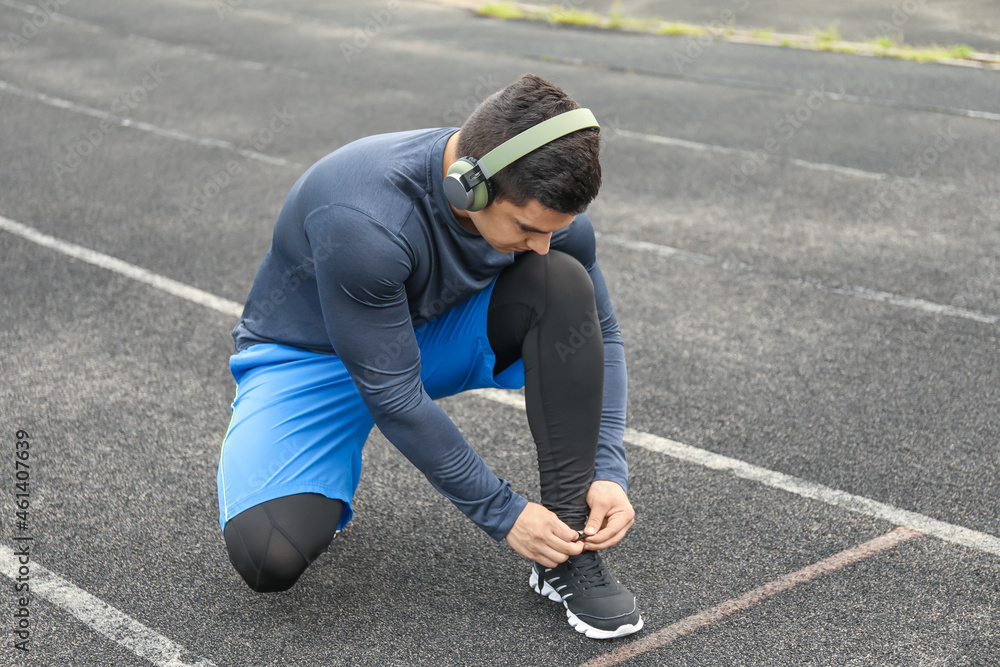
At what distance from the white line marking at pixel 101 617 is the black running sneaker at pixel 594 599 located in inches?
37.8

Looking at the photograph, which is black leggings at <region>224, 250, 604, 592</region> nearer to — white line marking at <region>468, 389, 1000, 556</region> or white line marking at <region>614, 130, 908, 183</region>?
white line marking at <region>468, 389, 1000, 556</region>

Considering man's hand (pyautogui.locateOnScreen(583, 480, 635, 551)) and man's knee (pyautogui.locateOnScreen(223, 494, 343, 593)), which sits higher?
man's hand (pyautogui.locateOnScreen(583, 480, 635, 551))

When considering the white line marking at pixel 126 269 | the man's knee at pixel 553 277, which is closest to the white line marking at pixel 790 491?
the man's knee at pixel 553 277

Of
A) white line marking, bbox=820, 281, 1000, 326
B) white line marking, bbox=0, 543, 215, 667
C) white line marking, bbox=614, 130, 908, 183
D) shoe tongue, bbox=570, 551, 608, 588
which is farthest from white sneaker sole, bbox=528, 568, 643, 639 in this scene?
white line marking, bbox=614, 130, 908, 183

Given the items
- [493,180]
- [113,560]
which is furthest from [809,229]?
[113,560]

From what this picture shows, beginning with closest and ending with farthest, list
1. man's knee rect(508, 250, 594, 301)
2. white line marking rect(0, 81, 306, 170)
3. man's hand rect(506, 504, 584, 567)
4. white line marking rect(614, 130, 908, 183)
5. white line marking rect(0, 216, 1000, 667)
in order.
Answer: man's hand rect(506, 504, 584, 567) → man's knee rect(508, 250, 594, 301) → white line marking rect(0, 216, 1000, 667) → white line marking rect(614, 130, 908, 183) → white line marking rect(0, 81, 306, 170)

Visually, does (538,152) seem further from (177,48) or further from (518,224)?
(177,48)

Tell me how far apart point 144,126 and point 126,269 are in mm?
3327

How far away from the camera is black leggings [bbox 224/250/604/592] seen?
8.11 ft

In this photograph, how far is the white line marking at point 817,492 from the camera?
2.95 meters

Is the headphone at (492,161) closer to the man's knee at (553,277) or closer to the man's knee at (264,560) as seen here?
the man's knee at (553,277)

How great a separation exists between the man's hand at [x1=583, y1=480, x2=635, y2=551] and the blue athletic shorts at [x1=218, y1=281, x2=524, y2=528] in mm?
472

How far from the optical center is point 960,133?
7.79 m

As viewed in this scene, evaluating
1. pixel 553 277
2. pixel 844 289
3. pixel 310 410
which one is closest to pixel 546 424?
pixel 553 277
